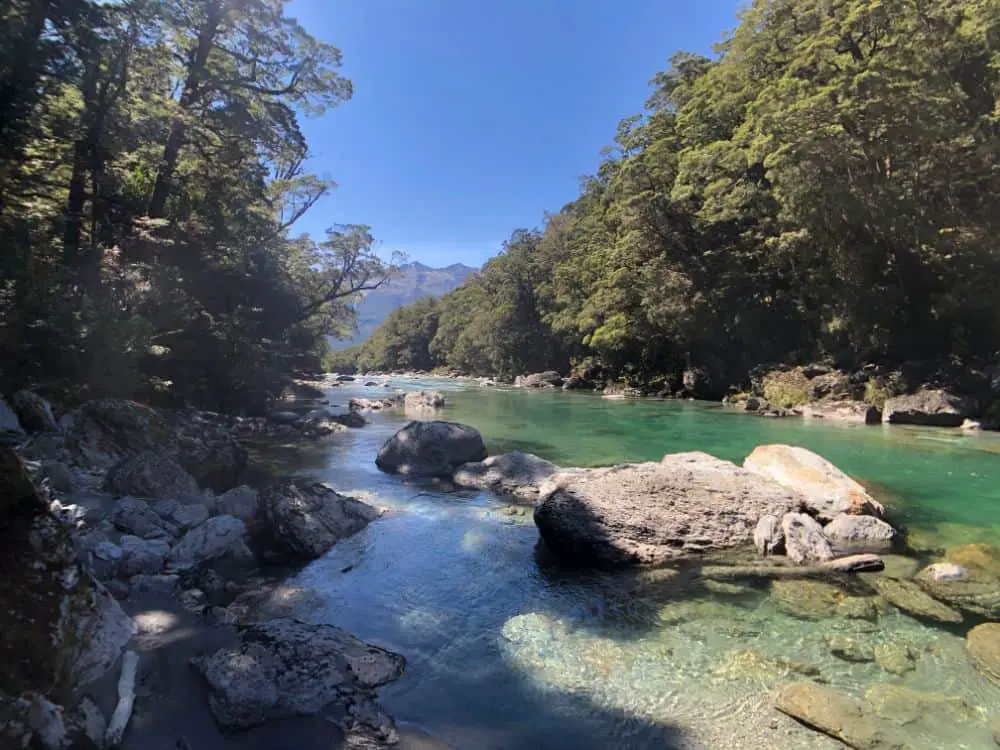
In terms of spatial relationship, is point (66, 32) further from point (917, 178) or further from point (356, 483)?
point (917, 178)

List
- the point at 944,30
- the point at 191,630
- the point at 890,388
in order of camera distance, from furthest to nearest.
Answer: the point at 890,388 < the point at 944,30 < the point at 191,630

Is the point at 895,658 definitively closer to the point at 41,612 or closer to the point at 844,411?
the point at 41,612

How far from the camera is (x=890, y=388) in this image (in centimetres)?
2236

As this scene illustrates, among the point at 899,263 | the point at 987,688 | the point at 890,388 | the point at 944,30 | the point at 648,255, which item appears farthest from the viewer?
the point at 648,255

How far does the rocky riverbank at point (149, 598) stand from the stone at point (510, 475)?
258 cm

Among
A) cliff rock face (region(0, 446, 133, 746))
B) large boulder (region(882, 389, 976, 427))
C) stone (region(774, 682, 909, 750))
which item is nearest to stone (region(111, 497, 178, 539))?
cliff rock face (region(0, 446, 133, 746))

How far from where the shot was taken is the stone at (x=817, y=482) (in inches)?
316

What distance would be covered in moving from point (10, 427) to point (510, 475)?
317 inches

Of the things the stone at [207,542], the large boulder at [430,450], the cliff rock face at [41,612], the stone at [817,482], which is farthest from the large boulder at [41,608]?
the stone at [817,482]

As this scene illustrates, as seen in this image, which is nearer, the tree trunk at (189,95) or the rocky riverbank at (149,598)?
the rocky riverbank at (149,598)

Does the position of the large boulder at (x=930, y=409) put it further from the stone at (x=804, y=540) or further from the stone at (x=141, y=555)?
the stone at (x=141, y=555)

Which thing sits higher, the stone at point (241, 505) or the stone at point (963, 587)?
the stone at point (963, 587)

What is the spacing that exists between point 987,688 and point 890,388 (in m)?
21.9

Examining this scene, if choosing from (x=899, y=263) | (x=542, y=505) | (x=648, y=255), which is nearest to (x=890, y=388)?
(x=899, y=263)
